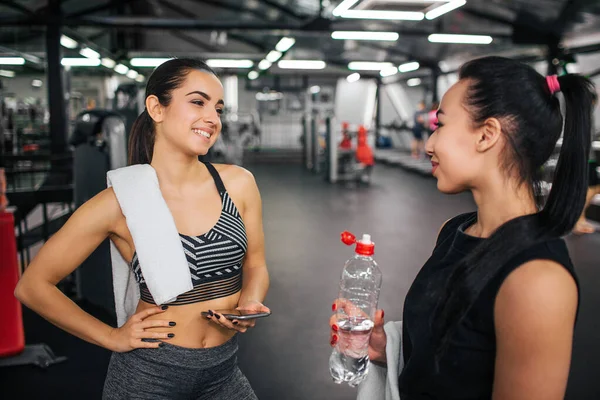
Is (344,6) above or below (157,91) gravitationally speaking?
above

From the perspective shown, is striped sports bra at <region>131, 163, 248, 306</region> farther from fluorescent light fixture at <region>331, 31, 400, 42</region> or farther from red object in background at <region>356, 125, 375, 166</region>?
red object in background at <region>356, 125, 375, 166</region>

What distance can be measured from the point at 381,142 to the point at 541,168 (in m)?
19.1

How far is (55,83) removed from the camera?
802 centimetres

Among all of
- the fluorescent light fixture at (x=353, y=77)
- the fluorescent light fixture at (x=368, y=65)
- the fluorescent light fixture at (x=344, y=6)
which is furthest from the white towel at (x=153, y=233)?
the fluorescent light fixture at (x=353, y=77)

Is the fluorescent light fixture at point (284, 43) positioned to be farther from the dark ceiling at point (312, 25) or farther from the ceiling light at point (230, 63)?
the ceiling light at point (230, 63)

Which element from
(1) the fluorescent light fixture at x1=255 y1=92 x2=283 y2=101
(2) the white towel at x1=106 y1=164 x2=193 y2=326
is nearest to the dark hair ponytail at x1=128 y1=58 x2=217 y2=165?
(2) the white towel at x1=106 y1=164 x2=193 y2=326

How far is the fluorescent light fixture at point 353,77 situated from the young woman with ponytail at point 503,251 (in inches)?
715

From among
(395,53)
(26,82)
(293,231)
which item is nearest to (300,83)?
(395,53)

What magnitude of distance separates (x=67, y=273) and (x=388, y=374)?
80 cm

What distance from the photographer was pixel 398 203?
27.5ft

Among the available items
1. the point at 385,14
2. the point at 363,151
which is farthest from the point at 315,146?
the point at 385,14

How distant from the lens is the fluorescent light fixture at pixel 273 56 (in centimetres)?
1227

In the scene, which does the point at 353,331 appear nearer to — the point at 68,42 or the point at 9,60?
the point at 9,60

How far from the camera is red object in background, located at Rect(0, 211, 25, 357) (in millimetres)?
2986
